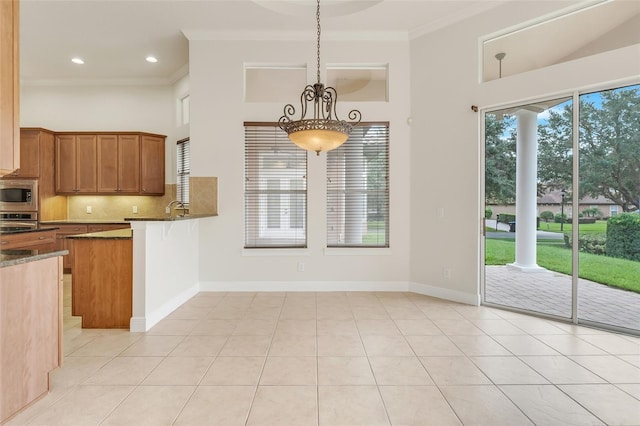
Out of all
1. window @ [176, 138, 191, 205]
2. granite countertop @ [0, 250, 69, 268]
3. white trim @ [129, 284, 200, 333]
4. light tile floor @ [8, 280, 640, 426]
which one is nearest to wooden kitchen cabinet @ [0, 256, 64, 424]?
granite countertop @ [0, 250, 69, 268]

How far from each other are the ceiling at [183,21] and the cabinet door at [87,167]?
4.48 feet

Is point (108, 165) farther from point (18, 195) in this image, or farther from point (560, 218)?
point (560, 218)

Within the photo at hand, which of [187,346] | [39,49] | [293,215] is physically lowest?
[187,346]

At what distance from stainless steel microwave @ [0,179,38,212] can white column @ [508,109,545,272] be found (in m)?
7.19

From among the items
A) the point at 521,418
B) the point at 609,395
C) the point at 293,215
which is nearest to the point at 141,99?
the point at 293,215

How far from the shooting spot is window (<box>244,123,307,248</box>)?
4211 millimetres

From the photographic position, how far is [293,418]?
169 centimetres

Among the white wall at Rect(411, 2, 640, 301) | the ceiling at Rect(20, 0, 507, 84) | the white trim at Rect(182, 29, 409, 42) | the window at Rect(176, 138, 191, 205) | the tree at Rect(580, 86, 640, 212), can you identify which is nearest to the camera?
the tree at Rect(580, 86, 640, 212)

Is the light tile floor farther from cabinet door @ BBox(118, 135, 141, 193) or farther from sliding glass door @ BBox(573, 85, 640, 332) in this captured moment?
cabinet door @ BBox(118, 135, 141, 193)

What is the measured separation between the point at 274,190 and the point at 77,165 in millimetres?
3774

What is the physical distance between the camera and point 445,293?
→ 3926mm

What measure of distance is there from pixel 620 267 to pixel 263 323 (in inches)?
144

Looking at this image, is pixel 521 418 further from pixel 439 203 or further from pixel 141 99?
pixel 141 99

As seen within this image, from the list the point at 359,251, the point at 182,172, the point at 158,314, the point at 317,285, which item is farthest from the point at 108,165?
the point at 359,251
